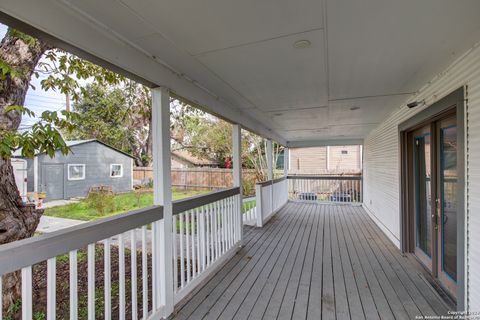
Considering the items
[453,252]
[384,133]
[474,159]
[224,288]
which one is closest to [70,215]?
[224,288]

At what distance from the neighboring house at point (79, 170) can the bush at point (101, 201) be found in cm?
6

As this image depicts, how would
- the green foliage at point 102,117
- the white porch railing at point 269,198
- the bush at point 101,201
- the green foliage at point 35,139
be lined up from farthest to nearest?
1. the white porch railing at point 269,198
2. the green foliage at point 102,117
3. the bush at point 101,201
4. the green foliage at point 35,139

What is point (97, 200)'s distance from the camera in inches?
80.4

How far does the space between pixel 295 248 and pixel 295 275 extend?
0.99m

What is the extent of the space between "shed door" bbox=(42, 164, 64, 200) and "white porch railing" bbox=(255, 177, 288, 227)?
13.2 feet

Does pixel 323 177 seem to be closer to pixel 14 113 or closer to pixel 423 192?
pixel 423 192

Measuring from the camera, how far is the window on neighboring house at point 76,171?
1.88 metres

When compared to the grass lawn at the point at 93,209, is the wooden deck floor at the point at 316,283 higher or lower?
lower

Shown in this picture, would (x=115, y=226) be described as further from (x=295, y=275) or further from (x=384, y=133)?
(x=384, y=133)

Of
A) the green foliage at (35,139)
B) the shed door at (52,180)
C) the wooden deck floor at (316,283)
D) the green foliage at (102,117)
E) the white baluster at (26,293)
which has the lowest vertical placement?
the wooden deck floor at (316,283)

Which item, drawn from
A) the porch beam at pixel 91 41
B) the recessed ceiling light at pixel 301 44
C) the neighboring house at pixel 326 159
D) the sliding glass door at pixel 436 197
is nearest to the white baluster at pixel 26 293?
the porch beam at pixel 91 41

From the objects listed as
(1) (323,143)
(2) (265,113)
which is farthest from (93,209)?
(1) (323,143)

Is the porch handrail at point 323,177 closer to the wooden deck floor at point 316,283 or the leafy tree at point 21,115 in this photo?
the wooden deck floor at point 316,283

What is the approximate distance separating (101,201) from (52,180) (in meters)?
0.45
